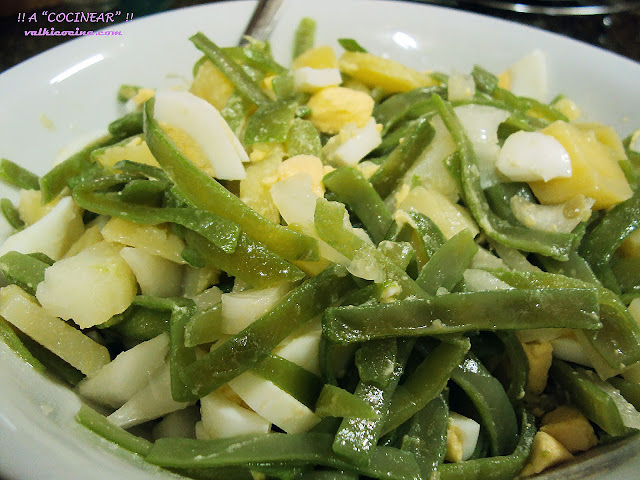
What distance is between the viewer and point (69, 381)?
1719 mm

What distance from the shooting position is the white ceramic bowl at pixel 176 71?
1.45 m

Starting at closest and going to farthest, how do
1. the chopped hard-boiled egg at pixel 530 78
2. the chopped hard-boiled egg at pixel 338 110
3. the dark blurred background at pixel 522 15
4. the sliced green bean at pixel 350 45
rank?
1. the chopped hard-boiled egg at pixel 338 110
2. the sliced green bean at pixel 350 45
3. the chopped hard-boiled egg at pixel 530 78
4. the dark blurred background at pixel 522 15

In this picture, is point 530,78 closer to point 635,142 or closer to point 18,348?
point 635,142

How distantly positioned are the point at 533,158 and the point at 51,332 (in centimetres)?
174

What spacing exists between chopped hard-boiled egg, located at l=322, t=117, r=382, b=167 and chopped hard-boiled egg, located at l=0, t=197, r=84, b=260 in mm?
1003

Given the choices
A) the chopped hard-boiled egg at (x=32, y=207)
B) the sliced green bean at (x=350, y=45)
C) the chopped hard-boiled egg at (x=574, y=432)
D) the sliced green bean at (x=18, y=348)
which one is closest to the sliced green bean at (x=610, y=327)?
the chopped hard-boiled egg at (x=574, y=432)

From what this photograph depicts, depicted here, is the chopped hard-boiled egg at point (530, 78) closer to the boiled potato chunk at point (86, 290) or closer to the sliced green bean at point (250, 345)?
the sliced green bean at point (250, 345)

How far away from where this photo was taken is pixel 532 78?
9.61 feet

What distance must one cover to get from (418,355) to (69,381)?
3.70 feet

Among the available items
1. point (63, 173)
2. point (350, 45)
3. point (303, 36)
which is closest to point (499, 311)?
point (63, 173)

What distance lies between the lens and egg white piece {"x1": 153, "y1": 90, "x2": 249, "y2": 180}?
1913mm

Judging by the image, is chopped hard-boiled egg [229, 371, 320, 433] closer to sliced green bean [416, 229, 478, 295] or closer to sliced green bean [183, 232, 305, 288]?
sliced green bean [183, 232, 305, 288]

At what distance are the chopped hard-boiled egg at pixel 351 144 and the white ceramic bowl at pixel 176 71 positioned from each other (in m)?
1.04

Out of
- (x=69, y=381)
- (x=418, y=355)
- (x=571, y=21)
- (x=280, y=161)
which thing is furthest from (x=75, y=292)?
(x=571, y=21)
